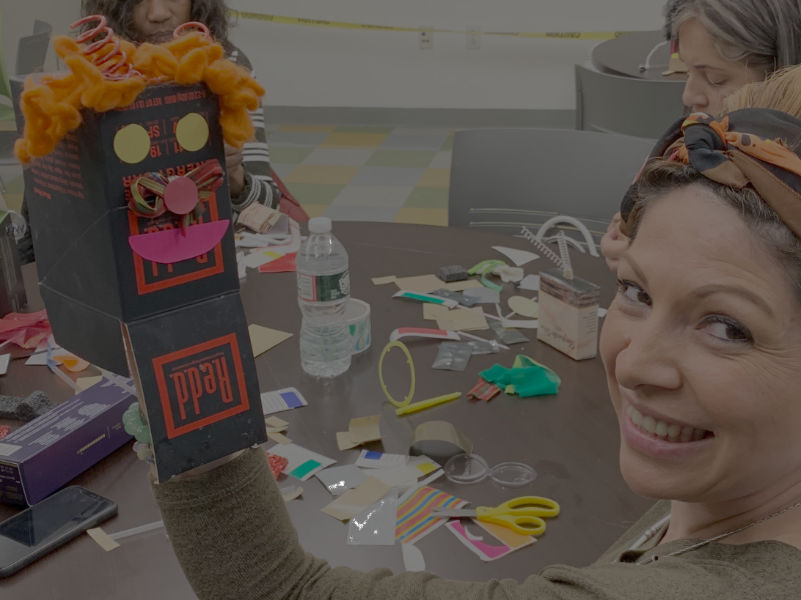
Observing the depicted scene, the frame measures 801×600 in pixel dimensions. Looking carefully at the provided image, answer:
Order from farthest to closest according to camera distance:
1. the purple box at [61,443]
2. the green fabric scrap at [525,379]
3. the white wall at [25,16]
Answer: the white wall at [25,16], the green fabric scrap at [525,379], the purple box at [61,443]

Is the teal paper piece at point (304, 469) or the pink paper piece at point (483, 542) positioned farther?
the teal paper piece at point (304, 469)

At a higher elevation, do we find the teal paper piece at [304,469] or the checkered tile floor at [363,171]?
the teal paper piece at [304,469]

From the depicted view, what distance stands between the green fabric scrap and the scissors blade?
1.11ft

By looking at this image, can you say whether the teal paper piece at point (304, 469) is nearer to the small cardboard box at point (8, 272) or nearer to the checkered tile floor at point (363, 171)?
the small cardboard box at point (8, 272)

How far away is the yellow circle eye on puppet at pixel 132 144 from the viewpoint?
787mm

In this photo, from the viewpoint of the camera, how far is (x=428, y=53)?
5918mm

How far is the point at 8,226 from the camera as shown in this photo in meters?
1.85

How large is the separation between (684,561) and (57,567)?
2.63 feet

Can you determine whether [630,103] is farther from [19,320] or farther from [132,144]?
[132,144]

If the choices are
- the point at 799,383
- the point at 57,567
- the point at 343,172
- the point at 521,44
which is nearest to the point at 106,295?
the point at 57,567

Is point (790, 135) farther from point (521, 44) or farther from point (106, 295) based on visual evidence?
point (521, 44)

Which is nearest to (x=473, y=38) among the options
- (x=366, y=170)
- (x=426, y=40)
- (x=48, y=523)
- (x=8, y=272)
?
(x=426, y=40)

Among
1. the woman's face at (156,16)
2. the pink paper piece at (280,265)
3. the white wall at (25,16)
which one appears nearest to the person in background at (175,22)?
the woman's face at (156,16)

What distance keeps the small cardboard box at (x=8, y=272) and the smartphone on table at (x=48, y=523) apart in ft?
2.29
